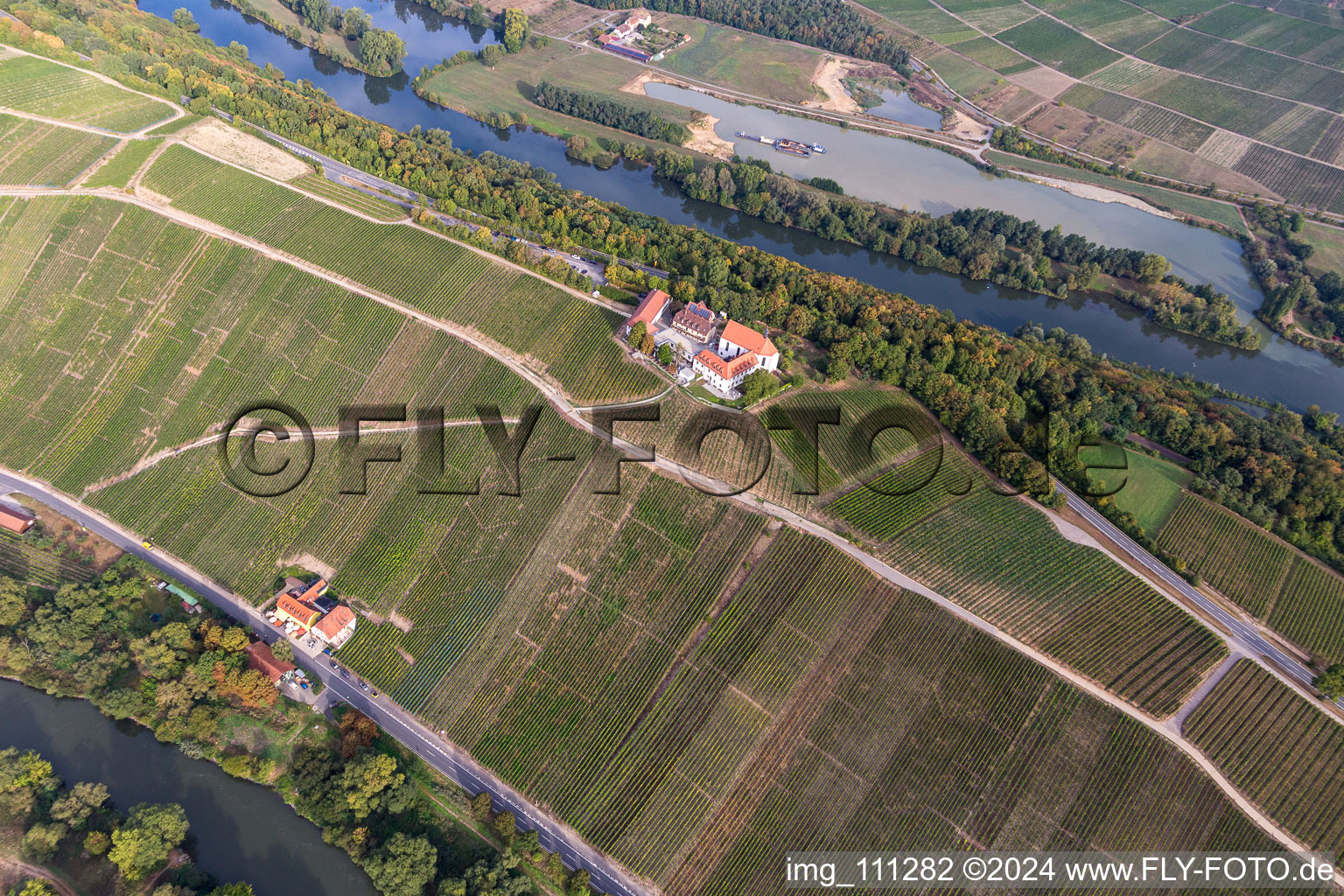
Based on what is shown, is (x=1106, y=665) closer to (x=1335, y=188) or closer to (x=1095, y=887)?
(x=1095, y=887)

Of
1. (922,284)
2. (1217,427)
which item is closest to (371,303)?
(922,284)

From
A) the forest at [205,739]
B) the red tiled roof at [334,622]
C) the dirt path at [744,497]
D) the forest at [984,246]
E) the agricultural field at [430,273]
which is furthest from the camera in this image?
the forest at [984,246]

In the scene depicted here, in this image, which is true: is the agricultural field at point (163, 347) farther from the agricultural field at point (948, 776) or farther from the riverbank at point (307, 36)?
the riverbank at point (307, 36)

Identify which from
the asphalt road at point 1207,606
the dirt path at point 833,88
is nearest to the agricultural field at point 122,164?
the dirt path at point 833,88

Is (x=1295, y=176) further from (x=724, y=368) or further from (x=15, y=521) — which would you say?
(x=15, y=521)

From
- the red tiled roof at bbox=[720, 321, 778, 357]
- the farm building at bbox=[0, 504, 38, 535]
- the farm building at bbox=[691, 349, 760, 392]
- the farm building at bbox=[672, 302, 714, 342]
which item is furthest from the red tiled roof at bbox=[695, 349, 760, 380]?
the farm building at bbox=[0, 504, 38, 535]

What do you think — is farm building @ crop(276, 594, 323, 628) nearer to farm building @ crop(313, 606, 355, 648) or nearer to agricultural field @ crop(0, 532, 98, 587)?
farm building @ crop(313, 606, 355, 648)
